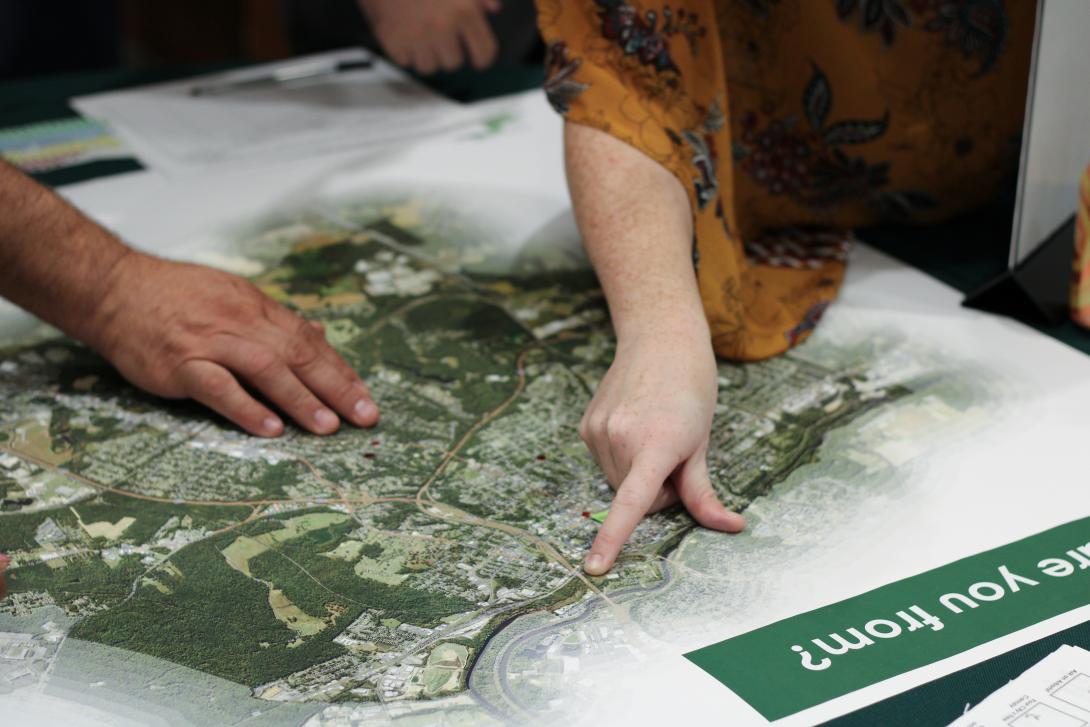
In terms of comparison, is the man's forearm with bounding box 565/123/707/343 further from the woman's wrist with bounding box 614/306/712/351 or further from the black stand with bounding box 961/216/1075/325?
the black stand with bounding box 961/216/1075/325

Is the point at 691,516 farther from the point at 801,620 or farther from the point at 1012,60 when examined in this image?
the point at 1012,60

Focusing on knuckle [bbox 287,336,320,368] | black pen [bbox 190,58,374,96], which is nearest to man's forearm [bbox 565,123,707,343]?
knuckle [bbox 287,336,320,368]

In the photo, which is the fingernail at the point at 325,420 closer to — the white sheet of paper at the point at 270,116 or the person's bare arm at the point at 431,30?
the white sheet of paper at the point at 270,116

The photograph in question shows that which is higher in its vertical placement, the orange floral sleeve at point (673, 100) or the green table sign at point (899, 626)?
the orange floral sleeve at point (673, 100)

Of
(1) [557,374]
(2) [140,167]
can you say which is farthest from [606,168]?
(2) [140,167]

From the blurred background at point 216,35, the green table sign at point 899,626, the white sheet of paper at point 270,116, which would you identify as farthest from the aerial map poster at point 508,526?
the blurred background at point 216,35
